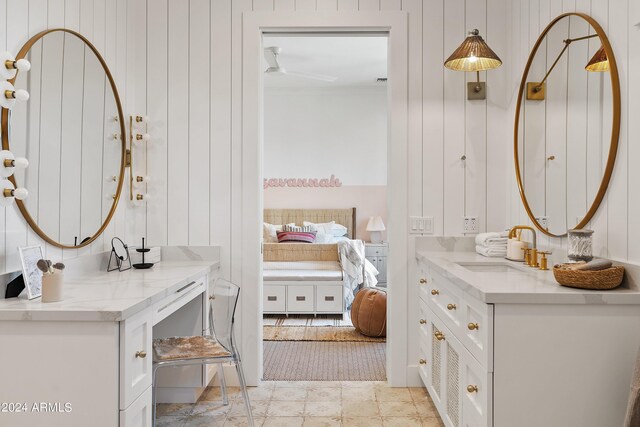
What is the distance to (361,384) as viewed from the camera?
3244 mm

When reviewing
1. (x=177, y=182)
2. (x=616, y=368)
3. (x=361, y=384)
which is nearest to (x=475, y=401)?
(x=616, y=368)

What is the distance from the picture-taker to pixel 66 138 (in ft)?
7.59

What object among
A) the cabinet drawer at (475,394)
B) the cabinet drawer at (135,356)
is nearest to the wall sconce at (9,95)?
the cabinet drawer at (135,356)

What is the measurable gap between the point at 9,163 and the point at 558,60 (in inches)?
96.0

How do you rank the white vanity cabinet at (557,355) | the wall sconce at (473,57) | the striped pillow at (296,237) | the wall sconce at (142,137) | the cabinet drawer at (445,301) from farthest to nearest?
the striped pillow at (296,237), the wall sconce at (142,137), the wall sconce at (473,57), the cabinet drawer at (445,301), the white vanity cabinet at (557,355)

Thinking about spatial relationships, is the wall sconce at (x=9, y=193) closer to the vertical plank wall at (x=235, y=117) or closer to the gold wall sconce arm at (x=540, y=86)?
the vertical plank wall at (x=235, y=117)

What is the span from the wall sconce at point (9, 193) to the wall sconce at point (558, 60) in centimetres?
233

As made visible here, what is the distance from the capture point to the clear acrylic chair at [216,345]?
7.66 feet

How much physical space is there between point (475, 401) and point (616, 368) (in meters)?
0.51

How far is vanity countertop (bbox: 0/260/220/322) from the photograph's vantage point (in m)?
1.63

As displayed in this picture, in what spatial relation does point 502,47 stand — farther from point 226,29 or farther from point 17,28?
point 17,28

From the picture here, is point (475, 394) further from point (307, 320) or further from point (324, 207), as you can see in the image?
point (324, 207)

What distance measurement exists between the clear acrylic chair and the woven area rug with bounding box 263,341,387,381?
0.95 meters

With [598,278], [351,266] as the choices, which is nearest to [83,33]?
[598,278]
